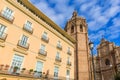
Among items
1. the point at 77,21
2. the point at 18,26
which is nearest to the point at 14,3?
the point at 18,26

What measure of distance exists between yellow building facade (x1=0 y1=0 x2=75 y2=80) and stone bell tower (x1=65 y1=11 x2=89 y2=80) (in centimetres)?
1113

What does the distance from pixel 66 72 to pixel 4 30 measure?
12.7 m

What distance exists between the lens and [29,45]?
14852mm

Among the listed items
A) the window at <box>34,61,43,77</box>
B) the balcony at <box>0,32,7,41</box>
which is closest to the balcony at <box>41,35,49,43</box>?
the window at <box>34,61,43,77</box>

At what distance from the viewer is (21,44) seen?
13.8 meters

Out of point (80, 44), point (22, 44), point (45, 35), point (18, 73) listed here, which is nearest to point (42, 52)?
point (45, 35)

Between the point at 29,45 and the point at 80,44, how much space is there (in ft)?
74.5

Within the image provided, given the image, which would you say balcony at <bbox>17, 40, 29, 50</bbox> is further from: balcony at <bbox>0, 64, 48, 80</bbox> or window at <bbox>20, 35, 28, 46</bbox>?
balcony at <bbox>0, 64, 48, 80</bbox>

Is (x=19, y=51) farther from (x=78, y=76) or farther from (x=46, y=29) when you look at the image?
(x=78, y=76)

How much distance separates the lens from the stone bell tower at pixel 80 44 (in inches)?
1242

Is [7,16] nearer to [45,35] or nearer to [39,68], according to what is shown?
[45,35]

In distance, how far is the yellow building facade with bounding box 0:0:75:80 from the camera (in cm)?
1227

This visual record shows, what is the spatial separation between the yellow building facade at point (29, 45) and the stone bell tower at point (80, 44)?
438 inches

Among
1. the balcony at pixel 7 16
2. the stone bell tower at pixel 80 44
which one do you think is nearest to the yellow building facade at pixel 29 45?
the balcony at pixel 7 16
